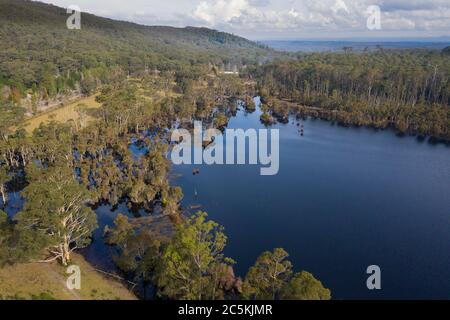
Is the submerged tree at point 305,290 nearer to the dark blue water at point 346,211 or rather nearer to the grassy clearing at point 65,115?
the dark blue water at point 346,211

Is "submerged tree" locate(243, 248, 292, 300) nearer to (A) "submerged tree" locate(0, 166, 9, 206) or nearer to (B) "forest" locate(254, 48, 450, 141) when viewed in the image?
(A) "submerged tree" locate(0, 166, 9, 206)

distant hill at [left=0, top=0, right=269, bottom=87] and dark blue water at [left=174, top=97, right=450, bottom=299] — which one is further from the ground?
distant hill at [left=0, top=0, right=269, bottom=87]

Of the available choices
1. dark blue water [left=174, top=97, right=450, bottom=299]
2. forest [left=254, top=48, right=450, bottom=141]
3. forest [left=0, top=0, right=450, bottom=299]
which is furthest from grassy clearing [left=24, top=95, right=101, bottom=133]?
forest [left=254, top=48, right=450, bottom=141]

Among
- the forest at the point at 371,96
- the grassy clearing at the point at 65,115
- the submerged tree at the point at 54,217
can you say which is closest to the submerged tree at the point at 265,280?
the submerged tree at the point at 54,217

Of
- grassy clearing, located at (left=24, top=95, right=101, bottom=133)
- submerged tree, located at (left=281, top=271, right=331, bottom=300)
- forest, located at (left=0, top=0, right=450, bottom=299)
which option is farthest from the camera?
grassy clearing, located at (left=24, top=95, right=101, bottom=133)

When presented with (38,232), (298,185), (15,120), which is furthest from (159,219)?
(15,120)

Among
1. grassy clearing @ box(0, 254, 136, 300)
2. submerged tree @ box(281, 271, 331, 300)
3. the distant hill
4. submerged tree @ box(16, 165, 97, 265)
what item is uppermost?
the distant hill

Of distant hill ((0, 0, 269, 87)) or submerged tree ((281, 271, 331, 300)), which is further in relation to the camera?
distant hill ((0, 0, 269, 87))
